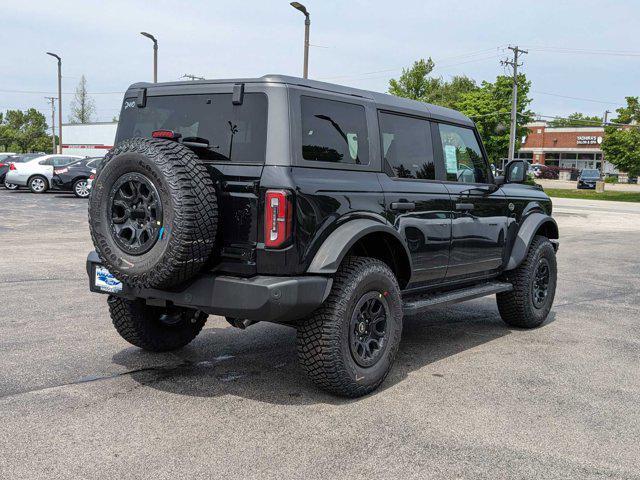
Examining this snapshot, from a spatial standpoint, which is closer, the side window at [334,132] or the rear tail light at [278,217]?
the rear tail light at [278,217]

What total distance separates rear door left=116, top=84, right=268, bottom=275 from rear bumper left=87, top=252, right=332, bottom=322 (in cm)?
14

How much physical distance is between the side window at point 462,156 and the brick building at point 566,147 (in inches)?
3209

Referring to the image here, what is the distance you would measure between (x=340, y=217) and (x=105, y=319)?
10.2 feet

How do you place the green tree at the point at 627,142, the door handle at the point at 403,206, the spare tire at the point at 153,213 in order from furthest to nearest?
the green tree at the point at 627,142 → the door handle at the point at 403,206 → the spare tire at the point at 153,213

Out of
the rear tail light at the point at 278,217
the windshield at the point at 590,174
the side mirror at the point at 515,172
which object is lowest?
the rear tail light at the point at 278,217

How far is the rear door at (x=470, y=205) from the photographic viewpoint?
5395mm

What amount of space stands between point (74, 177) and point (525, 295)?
67.4 ft

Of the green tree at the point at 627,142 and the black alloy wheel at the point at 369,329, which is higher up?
the green tree at the point at 627,142

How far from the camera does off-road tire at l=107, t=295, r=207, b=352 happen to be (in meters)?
4.93

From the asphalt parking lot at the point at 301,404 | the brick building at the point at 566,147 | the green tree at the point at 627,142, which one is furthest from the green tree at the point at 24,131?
the asphalt parking lot at the point at 301,404

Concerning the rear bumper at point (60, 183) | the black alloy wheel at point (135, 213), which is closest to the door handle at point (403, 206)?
the black alloy wheel at point (135, 213)

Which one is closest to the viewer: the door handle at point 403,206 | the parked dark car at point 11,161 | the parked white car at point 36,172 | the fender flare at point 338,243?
the fender flare at point 338,243

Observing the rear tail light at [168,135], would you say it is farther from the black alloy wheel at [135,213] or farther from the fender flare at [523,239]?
the fender flare at [523,239]

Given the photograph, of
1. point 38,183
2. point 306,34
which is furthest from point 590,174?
point 38,183
